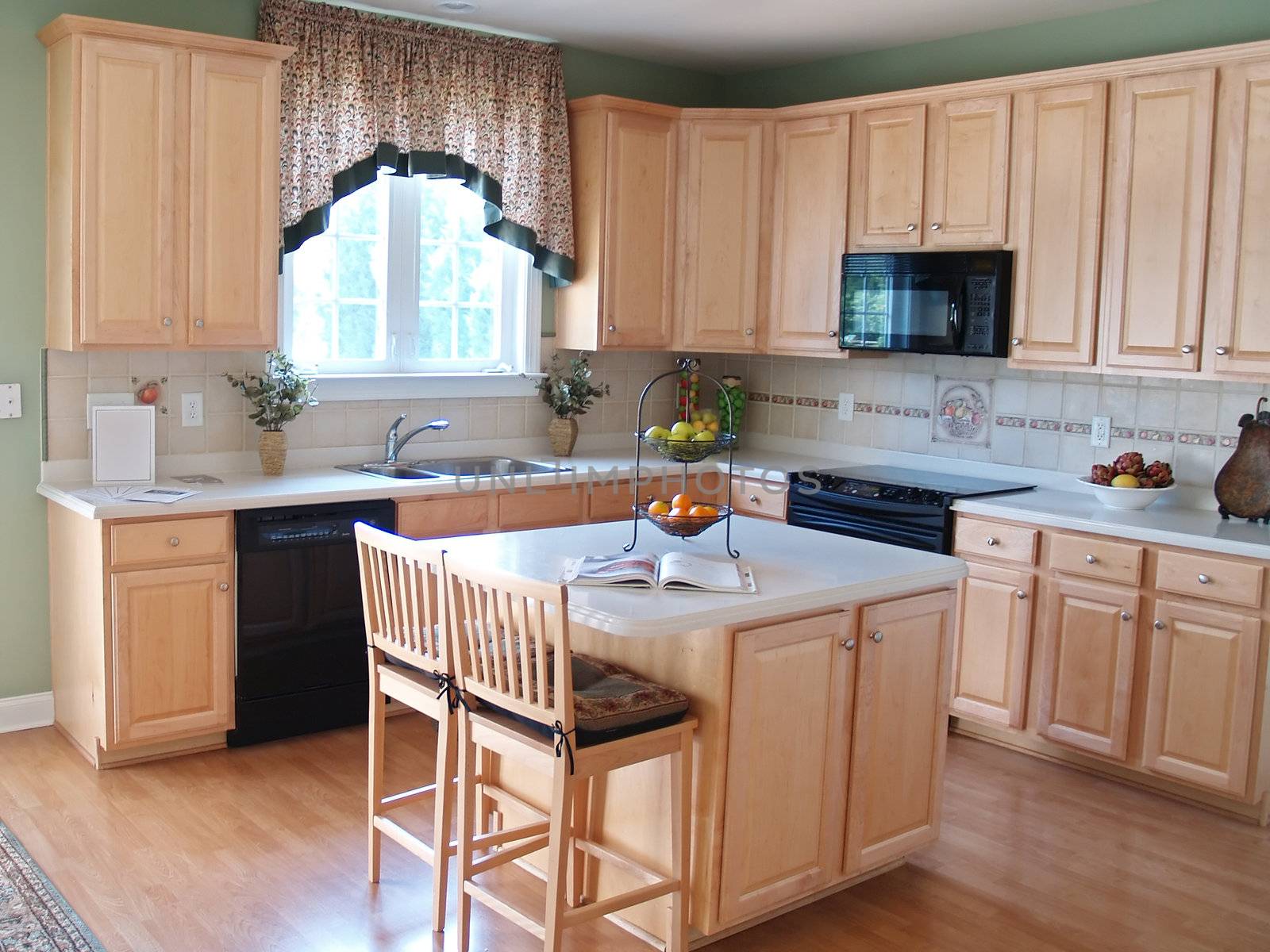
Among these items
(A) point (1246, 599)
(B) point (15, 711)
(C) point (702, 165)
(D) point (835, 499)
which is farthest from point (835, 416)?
(B) point (15, 711)

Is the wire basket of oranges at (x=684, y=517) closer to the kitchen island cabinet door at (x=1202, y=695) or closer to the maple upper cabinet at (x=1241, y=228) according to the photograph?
the kitchen island cabinet door at (x=1202, y=695)

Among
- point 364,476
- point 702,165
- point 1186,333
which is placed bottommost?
point 364,476

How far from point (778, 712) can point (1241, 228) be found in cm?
230

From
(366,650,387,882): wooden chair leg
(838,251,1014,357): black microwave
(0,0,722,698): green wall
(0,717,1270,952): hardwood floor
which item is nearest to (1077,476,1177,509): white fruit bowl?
(838,251,1014,357): black microwave

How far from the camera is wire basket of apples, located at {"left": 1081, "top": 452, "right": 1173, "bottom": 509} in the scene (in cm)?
416

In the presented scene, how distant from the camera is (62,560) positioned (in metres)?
4.10

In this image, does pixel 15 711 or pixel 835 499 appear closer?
pixel 15 711

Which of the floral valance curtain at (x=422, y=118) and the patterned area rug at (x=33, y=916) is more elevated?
the floral valance curtain at (x=422, y=118)

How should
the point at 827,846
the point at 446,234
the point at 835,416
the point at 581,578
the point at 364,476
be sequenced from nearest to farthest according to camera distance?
the point at 581,578 → the point at 827,846 → the point at 364,476 → the point at 446,234 → the point at 835,416

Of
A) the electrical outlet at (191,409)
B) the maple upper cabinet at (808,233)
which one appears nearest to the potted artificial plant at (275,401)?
the electrical outlet at (191,409)

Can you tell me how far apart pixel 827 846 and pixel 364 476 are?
227cm

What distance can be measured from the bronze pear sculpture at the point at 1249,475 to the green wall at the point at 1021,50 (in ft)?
4.25

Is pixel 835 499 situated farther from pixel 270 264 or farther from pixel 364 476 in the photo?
pixel 270 264

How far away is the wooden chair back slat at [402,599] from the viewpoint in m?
2.85
